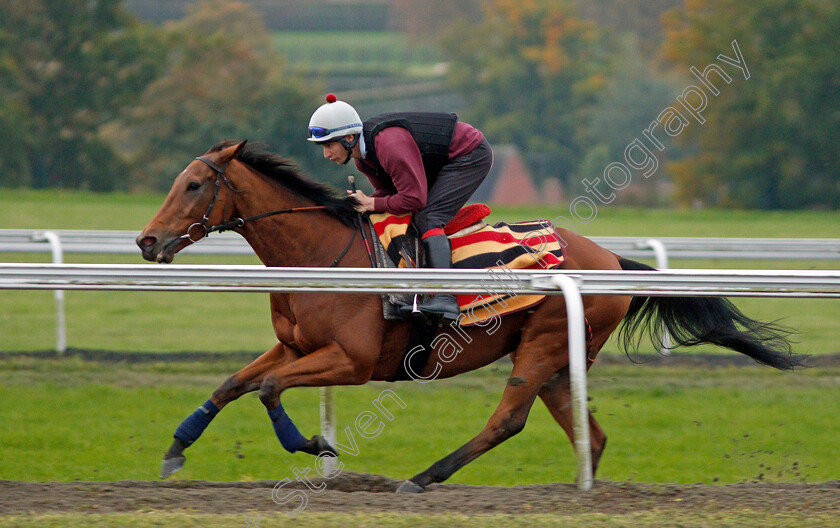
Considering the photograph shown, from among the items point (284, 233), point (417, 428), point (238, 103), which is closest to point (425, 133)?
point (284, 233)

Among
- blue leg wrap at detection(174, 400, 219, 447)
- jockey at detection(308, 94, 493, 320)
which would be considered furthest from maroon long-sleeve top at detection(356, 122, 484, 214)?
blue leg wrap at detection(174, 400, 219, 447)

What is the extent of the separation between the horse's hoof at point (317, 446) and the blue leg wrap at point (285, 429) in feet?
0.13

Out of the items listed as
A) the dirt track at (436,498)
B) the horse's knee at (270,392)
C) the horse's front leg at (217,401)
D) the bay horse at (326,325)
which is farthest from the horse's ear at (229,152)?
the dirt track at (436,498)

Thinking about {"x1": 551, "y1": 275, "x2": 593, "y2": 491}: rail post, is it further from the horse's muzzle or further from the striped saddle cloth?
the horse's muzzle

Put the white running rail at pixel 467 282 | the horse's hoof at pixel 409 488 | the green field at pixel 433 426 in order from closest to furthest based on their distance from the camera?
the white running rail at pixel 467 282, the horse's hoof at pixel 409 488, the green field at pixel 433 426

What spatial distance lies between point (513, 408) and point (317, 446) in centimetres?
74

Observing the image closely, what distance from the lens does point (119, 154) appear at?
1168 inches

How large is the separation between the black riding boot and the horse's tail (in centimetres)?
92

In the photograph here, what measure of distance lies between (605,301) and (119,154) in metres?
27.4

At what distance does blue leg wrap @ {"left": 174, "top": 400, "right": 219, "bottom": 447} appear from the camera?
3809 millimetres

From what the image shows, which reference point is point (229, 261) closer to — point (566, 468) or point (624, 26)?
point (566, 468)

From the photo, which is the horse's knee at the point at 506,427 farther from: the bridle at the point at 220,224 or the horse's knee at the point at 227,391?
the horse's knee at the point at 227,391

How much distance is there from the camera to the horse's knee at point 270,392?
12.0ft

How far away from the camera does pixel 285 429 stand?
12.2 ft
